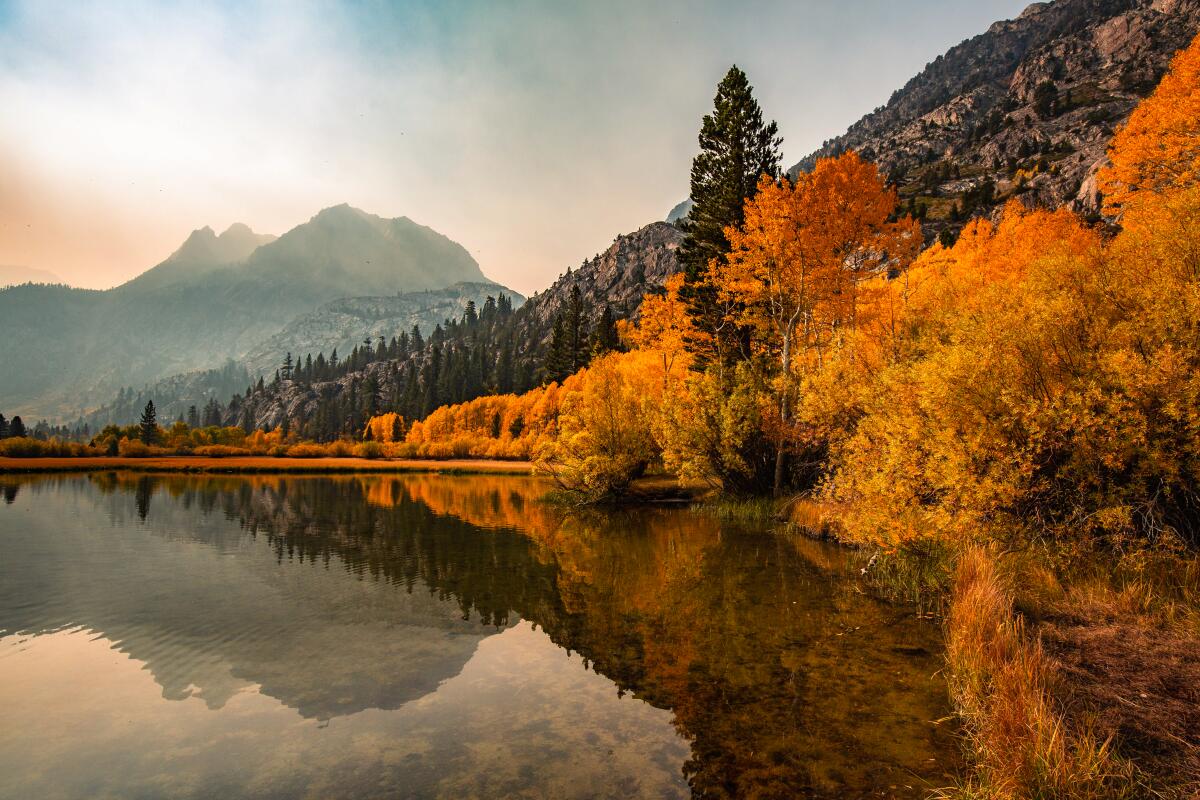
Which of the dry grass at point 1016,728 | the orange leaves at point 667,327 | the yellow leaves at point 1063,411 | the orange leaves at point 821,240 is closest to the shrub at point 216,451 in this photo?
the orange leaves at point 667,327

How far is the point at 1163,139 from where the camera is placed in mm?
22812

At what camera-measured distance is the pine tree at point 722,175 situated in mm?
36250

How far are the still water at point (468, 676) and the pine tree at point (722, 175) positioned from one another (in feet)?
62.3

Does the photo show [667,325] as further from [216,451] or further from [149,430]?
[149,430]

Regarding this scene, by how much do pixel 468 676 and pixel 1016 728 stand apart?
8773 millimetres

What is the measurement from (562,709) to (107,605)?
1506 centimetres

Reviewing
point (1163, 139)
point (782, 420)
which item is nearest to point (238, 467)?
point (782, 420)

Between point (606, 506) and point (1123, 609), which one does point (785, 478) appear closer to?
point (606, 506)

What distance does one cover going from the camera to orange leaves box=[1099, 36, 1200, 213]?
72.1 ft

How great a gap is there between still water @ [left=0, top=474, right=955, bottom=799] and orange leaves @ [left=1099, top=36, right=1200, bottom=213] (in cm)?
2172

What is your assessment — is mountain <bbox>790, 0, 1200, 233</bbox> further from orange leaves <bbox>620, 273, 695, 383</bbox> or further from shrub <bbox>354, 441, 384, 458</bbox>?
shrub <bbox>354, 441, 384, 458</bbox>

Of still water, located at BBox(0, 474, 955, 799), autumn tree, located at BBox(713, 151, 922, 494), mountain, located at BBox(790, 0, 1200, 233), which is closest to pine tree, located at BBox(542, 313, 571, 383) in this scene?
autumn tree, located at BBox(713, 151, 922, 494)

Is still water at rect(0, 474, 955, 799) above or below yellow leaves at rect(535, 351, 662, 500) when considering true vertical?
below

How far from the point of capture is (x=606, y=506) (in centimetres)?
3597
